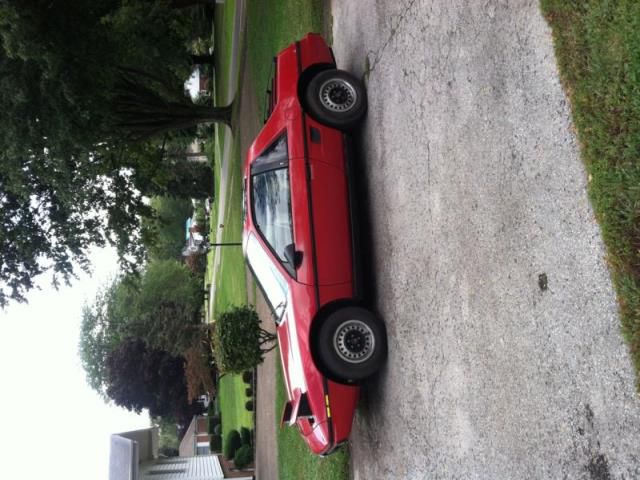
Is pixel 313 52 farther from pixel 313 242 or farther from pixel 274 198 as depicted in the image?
pixel 313 242

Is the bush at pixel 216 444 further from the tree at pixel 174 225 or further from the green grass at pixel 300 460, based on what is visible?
the tree at pixel 174 225

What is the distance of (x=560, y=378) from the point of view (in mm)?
3582

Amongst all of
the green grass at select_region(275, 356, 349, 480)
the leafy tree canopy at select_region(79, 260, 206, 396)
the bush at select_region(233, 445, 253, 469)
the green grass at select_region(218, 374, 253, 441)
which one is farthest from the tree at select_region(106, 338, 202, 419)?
the green grass at select_region(275, 356, 349, 480)

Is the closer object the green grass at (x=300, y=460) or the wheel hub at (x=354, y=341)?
the wheel hub at (x=354, y=341)

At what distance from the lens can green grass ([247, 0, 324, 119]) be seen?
10806 mm

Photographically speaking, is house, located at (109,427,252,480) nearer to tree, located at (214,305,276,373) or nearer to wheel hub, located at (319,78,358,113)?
tree, located at (214,305,276,373)

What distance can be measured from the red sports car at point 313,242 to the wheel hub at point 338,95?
0.04 ft

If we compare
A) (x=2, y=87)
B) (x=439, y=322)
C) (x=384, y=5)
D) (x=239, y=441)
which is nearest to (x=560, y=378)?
(x=439, y=322)

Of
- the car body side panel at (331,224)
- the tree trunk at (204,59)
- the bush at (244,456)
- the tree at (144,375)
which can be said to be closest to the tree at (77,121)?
the car body side panel at (331,224)

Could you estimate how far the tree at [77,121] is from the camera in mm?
9164

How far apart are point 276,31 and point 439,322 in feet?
34.8

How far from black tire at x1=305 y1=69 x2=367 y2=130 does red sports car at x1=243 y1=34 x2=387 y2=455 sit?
0.01 metres

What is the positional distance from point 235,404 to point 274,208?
64.0 ft

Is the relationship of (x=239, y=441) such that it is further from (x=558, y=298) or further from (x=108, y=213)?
(x=558, y=298)
